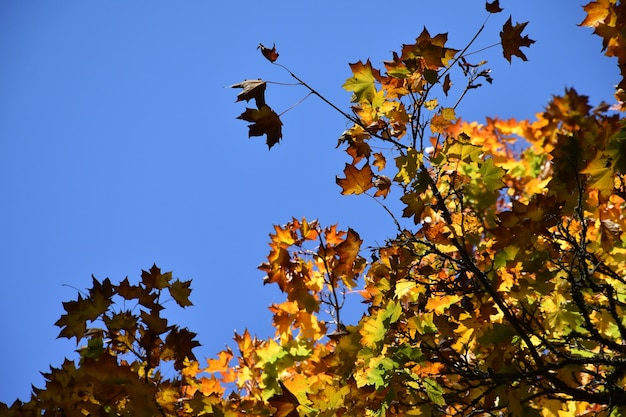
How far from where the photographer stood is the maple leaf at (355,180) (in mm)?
2893

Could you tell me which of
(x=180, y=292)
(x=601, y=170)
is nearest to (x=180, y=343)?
(x=180, y=292)

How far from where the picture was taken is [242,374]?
4629mm

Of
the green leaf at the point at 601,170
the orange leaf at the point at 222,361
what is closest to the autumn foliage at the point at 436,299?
the green leaf at the point at 601,170

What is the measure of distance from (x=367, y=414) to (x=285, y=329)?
5.68 feet

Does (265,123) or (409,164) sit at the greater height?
(265,123)

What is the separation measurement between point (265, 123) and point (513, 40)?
5.09ft

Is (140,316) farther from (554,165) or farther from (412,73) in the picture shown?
(554,165)

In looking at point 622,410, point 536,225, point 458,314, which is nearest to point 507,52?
point 536,225

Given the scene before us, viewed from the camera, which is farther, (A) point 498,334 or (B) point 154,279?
(B) point 154,279

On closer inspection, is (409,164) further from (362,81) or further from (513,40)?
(513,40)

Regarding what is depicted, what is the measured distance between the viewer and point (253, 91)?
8.59ft

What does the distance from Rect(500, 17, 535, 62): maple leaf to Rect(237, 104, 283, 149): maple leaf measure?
1.43 metres

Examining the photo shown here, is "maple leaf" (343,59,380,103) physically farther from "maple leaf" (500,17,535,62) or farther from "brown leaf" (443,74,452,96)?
"maple leaf" (500,17,535,62)

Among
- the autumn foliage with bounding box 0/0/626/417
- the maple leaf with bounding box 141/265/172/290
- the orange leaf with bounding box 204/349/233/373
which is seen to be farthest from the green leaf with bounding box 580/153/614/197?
the orange leaf with bounding box 204/349/233/373
